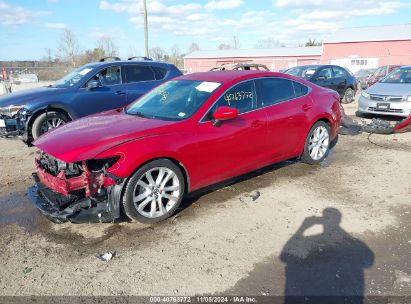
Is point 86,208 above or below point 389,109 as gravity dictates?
below

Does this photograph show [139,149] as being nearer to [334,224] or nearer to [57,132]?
[57,132]

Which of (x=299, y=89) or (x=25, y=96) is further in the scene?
(x=25, y=96)

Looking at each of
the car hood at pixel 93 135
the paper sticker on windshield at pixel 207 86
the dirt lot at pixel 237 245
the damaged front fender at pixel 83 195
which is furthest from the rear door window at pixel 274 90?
the damaged front fender at pixel 83 195

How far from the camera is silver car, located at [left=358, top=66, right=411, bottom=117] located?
923 cm

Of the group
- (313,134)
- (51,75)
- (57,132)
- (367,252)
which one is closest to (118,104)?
(57,132)

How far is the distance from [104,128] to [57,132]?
0.66 m

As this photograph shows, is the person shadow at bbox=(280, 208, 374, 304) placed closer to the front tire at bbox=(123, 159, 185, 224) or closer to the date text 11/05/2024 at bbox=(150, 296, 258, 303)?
the date text 11/05/2024 at bbox=(150, 296, 258, 303)

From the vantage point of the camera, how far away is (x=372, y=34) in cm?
4631

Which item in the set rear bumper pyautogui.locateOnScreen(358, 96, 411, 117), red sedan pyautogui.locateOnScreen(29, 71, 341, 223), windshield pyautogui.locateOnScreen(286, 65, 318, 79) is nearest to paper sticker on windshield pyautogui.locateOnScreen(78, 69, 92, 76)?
red sedan pyautogui.locateOnScreen(29, 71, 341, 223)

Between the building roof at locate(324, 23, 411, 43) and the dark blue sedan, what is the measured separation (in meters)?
42.9

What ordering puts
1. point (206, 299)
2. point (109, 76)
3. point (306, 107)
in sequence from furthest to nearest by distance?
point (109, 76) < point (306, 107) < point (206, 299)

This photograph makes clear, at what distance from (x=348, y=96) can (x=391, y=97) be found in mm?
5209

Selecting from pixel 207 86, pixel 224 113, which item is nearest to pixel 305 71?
pixel 207 86

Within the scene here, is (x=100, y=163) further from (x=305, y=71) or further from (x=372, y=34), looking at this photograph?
(x=372, y=34)
